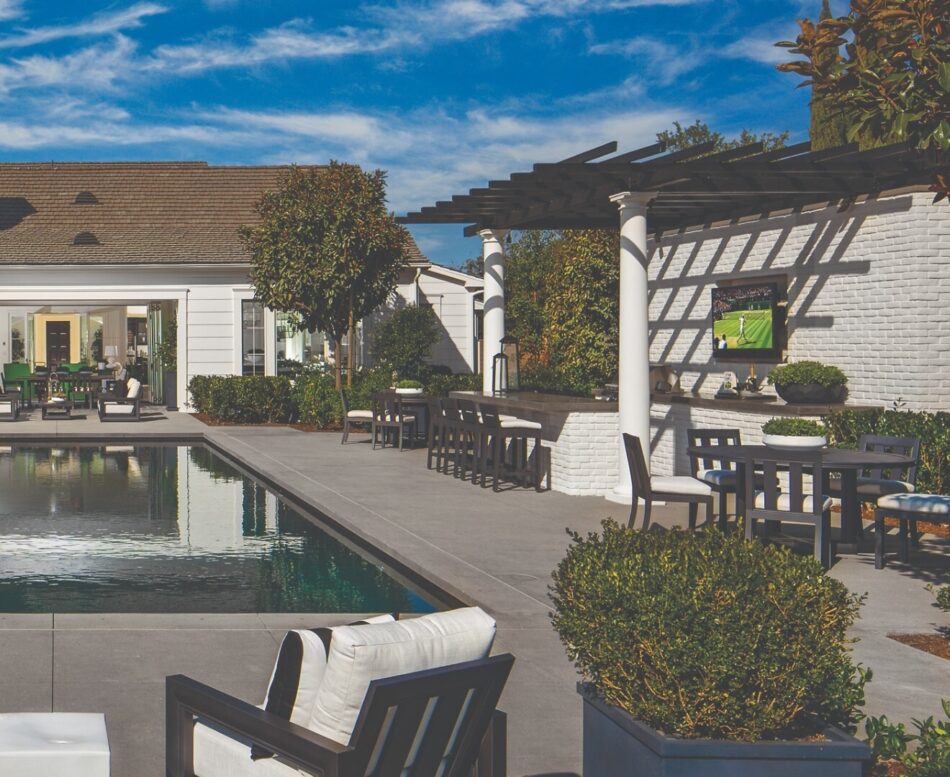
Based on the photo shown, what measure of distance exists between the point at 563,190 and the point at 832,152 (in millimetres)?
2658

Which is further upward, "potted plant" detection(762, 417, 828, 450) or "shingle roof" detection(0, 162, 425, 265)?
"shingle roof" detection(0, 162, 425, 265)

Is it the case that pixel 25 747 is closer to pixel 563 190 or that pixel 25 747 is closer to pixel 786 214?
pixel 563 190

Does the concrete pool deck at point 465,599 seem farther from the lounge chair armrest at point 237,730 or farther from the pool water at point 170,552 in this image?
the lounge chair armrest at point 237,730

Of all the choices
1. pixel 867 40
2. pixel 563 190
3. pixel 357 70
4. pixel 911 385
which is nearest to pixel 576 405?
pixel 563 190

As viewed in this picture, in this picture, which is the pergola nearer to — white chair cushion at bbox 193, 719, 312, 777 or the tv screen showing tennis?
the tv screen showing tennis

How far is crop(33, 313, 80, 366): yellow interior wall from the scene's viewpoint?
110 ft

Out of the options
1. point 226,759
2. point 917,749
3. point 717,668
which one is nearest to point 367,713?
point 226,759

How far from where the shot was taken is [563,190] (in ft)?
40.5

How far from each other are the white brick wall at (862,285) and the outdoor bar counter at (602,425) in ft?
1.92

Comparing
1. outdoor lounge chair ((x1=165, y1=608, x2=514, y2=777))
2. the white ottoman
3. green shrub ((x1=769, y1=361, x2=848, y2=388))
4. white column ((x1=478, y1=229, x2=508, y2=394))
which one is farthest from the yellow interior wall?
outdoor lounge chair ((x1=165, y1=608, x2=514, y2=777))

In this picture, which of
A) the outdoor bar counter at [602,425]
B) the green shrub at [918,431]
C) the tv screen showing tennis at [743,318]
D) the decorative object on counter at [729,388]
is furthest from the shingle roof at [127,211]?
the green shrub at [918,431]

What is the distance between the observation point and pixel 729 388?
552 inches

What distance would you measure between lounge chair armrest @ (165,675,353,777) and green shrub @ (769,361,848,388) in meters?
9.79

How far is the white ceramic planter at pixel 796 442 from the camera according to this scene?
865 cm
